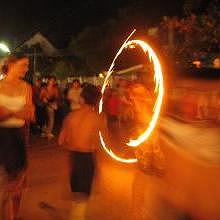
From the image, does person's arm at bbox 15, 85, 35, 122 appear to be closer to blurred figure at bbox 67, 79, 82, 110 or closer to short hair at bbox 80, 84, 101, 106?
short hair at bbox 80, 84, 101, 106

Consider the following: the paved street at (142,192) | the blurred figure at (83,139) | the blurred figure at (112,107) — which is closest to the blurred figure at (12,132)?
the blurred figure at (83,139)

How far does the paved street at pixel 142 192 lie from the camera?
537 centimetres

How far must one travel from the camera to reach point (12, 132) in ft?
18.9

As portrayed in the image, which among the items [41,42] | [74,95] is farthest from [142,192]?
[41,42]

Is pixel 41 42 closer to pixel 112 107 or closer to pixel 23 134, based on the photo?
pixel 112 107

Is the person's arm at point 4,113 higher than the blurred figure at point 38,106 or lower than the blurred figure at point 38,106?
higher

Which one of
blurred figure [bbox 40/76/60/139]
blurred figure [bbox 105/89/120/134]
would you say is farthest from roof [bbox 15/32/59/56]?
blurred figure [bbox 40/76/60/139]

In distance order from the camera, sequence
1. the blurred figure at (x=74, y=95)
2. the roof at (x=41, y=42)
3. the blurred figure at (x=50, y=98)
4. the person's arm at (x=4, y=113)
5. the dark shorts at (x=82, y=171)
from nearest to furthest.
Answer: the dark shorts at (x=82, y=171), the person's arm at (x=4, y=113), the blurred figure at (x=74, y=95), the blurred figure at (x=50, y=98), the roof at (x=41, y=42)

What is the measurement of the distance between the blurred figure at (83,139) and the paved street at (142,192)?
25cm

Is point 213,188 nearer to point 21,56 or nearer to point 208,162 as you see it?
point 208,162

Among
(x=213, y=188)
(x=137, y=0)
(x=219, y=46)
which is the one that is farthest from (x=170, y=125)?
(x=137, y=0)

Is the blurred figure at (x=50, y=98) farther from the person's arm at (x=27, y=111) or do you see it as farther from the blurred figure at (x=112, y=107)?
the person's arm at (x=27, y=111)

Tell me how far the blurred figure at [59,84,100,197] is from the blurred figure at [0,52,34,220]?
469mm

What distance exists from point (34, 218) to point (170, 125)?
1.97 metres
